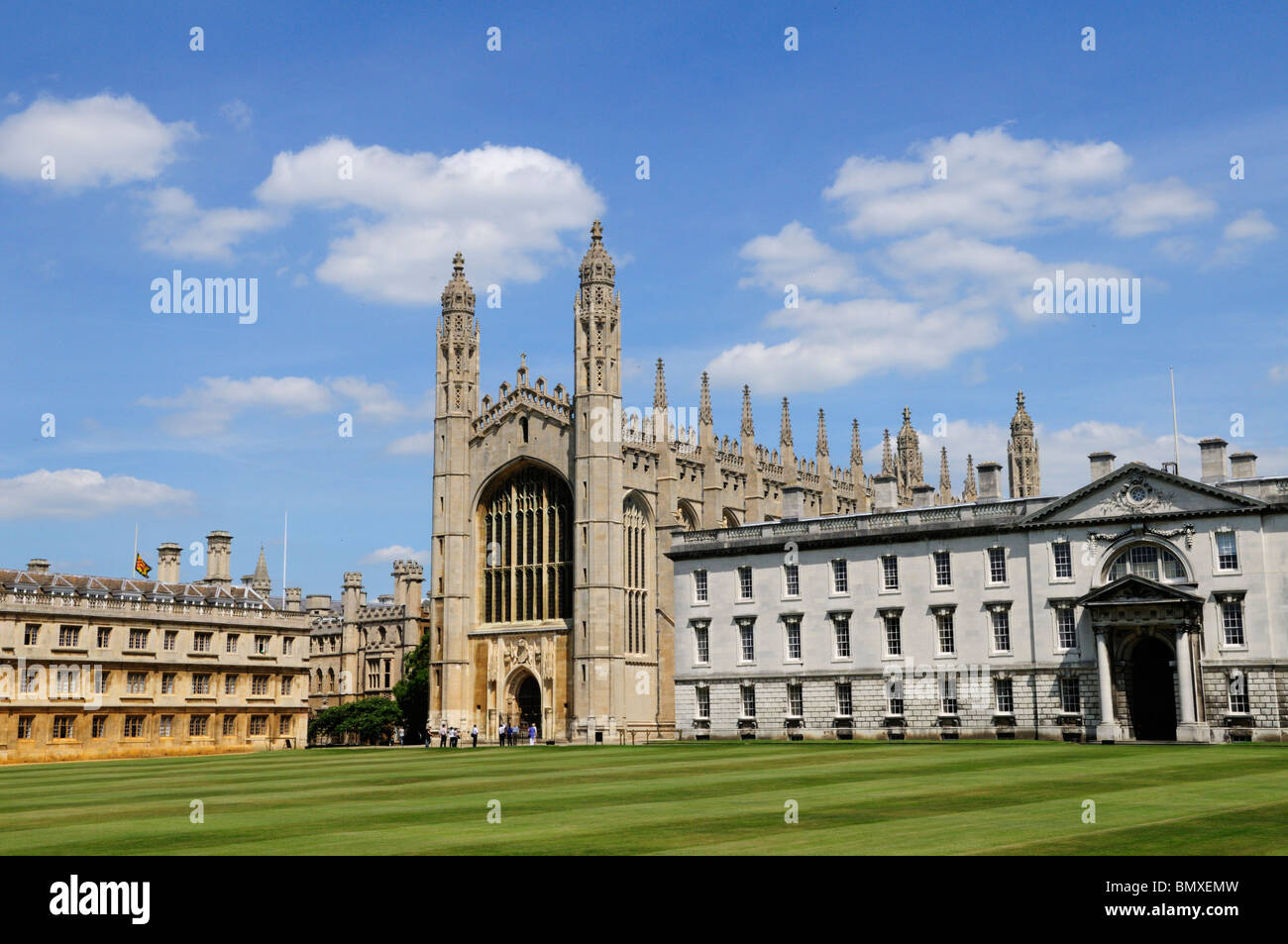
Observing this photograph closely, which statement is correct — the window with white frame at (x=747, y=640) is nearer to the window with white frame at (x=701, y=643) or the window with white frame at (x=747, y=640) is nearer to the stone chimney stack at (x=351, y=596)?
the window with white frame at (x=701, y=643)

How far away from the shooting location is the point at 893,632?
59.1 m

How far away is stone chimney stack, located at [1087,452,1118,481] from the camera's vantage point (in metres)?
54.7

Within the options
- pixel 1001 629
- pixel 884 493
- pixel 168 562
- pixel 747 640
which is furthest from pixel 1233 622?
pixel 168 562

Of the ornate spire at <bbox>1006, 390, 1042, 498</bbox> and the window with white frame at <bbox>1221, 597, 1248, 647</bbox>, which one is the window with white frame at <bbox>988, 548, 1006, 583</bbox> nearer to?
the window with white frame at <bbox>1221, 597, 1248, 647</bbox>

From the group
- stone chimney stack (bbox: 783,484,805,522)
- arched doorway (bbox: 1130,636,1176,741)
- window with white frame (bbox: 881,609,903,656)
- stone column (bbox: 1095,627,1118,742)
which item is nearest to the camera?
stone column (bbox: 1095,627,1118,742)

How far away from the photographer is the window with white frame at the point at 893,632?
58812 mm

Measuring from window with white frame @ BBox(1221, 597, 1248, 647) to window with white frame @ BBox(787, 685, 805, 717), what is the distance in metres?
18.3

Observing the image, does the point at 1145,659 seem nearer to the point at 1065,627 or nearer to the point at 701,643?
the point at 1065,627

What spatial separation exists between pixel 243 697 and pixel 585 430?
2381 centimetres

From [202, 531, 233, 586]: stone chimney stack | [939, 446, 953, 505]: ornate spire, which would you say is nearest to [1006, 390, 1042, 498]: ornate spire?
[939, 446, 953, 505]: ornate spire

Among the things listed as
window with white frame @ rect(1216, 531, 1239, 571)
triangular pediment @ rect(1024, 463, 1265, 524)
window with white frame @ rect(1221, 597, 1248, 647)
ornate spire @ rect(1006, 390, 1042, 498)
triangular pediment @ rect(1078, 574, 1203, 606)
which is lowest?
window with white frame @ rect(1221, 597, 1248, 647)
